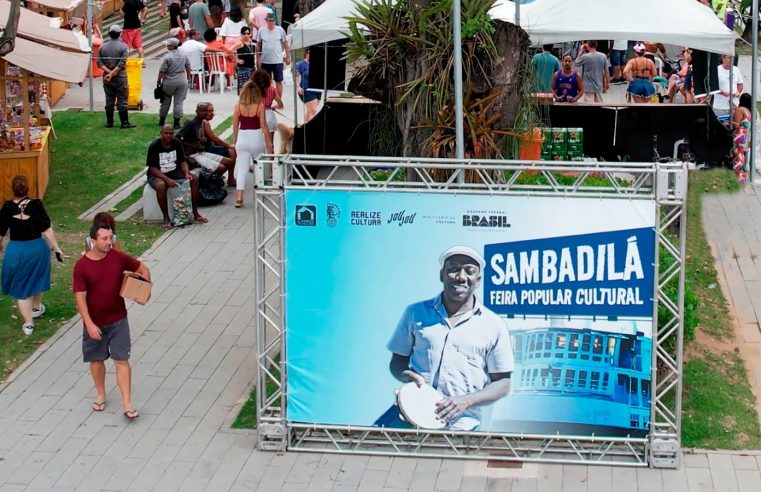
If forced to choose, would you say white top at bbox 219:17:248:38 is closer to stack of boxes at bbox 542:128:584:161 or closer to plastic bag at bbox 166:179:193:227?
stack of boxes at bbox 542:128:584:161

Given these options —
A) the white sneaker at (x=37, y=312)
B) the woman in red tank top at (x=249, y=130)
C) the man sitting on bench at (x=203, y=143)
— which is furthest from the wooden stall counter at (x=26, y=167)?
the white sneaker at (x=37, y=312)

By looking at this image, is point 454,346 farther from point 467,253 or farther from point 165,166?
point 165,166

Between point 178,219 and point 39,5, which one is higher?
point 39,5

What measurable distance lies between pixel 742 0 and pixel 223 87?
11.5m

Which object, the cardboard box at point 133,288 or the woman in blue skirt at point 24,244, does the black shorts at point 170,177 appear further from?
the cardboard box at point 133,288

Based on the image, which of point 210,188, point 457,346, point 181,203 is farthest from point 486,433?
point 210,188

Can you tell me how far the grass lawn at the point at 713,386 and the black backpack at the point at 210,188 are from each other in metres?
5.74

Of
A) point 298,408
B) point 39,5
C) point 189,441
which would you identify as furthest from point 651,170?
point 39,5

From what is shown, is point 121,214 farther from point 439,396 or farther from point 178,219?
point 439,396

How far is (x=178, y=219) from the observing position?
1464cm

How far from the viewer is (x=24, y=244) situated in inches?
432

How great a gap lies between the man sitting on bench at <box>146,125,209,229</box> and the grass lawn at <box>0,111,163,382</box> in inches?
17.5

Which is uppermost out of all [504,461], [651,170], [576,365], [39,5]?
[39,5]

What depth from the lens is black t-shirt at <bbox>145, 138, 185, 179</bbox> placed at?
→ 14.4m
